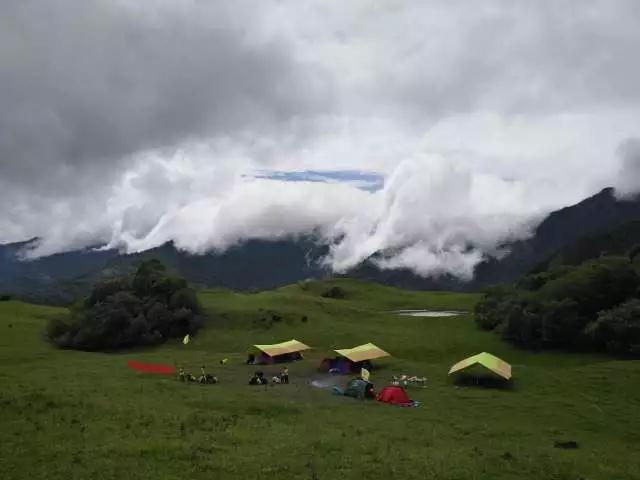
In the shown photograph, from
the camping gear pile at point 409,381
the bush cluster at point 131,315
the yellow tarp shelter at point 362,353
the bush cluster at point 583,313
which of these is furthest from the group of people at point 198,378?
the bush cluster at point 583,313

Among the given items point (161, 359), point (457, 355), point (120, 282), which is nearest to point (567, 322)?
point (457, 355)

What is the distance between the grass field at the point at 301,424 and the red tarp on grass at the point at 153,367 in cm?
253

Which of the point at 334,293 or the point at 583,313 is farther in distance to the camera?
the point at 334,293

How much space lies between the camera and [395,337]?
94188 mm

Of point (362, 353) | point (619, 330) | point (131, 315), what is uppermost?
point (619, 330)

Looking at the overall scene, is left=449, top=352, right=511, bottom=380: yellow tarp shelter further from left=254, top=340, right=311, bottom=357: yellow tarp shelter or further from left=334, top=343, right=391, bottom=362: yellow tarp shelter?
left=254, top=340, right=311, bottom=357: yellow tarp shelter

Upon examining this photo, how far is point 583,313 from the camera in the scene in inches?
3393

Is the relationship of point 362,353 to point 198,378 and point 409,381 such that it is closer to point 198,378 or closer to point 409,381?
point 409,381

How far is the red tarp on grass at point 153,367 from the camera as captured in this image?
64.4 m

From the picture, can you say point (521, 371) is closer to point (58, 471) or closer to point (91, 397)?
point (91, 397)

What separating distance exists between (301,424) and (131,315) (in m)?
71.2

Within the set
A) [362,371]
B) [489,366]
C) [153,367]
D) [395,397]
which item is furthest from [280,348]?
[395,397]

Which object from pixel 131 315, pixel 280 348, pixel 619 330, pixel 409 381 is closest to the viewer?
pixel 409 381

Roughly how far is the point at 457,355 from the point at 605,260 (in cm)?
3354
